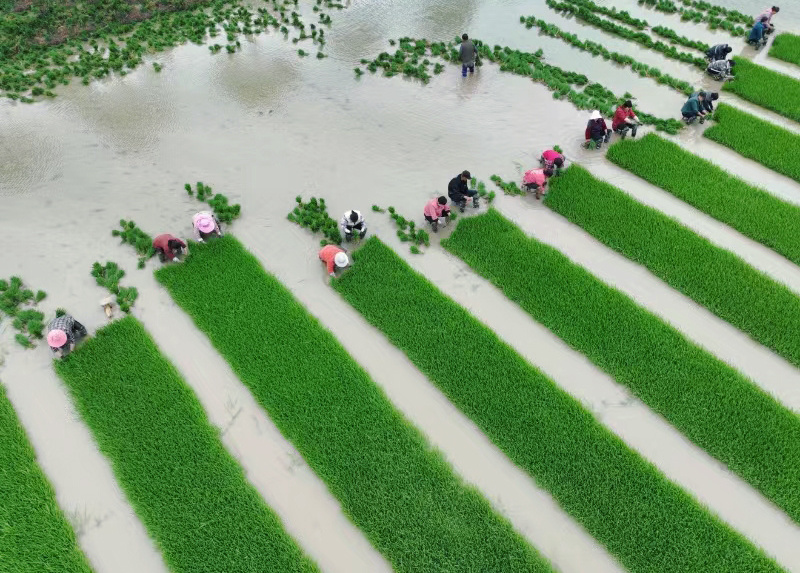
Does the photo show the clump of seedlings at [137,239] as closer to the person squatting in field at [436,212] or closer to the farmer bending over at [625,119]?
the person squatting in field at [436,212]

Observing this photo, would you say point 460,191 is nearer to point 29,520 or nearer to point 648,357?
point 648,357

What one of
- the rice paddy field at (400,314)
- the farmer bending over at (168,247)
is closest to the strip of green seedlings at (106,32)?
the rice paddy field at (400,314)

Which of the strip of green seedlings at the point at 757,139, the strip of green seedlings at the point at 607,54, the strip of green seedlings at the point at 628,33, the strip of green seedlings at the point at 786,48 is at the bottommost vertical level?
the strip of green seedlings at the point at 757,139

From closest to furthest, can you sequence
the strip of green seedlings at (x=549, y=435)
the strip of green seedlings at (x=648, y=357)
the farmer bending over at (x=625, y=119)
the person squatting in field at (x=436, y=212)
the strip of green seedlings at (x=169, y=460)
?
the strip of green seedlings at (x=549, y=435) < the strip of green seedlings at (x=169, y=460) < the strip of green seedlings at (x=648, y=357) < the person squatting in field at (x=436, y=212) < the farmer bending over at (x=625, y=119)

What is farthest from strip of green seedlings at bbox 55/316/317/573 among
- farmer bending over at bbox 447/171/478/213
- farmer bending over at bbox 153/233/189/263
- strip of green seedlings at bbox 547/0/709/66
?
strip of green seedlings at bbox 547/0/709/66

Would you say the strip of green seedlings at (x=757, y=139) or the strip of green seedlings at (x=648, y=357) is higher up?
the strip of green seedlings at (x=757, y=139)

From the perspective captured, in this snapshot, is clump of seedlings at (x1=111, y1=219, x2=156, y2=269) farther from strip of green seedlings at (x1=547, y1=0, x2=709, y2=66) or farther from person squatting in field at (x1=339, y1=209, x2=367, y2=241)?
strip of green seedlings at (x1=547, y1=0, x2=709, y2=66)

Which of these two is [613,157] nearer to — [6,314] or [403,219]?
[403,219]

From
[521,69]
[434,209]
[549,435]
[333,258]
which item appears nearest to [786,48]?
[521,69]
